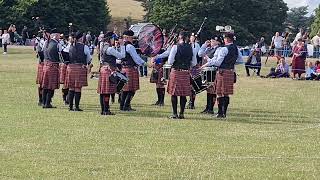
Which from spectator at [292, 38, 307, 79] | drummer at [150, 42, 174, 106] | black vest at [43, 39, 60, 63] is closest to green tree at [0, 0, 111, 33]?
spectator at [292, 38, 307, 79]

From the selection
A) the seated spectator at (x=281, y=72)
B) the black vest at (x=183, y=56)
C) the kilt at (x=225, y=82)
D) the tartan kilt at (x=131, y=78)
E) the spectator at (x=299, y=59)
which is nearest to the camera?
the black vest at (x=183, y=56)

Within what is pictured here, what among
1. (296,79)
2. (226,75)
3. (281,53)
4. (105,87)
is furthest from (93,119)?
(281,53)

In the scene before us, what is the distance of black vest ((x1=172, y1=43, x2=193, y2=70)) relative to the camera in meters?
13.4

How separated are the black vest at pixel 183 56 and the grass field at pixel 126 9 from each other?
245 ft

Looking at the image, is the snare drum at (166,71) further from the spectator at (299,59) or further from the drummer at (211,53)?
the spectator at (299,59)

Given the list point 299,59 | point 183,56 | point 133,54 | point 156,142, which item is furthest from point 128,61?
point 299,59

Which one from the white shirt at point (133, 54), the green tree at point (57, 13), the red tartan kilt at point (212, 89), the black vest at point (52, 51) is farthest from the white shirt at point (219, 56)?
the green tree at point (57, 13)

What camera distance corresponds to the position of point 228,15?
59656mm

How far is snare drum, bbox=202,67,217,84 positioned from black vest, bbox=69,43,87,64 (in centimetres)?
252

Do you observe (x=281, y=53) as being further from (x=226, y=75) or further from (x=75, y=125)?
(x=75, y=125)

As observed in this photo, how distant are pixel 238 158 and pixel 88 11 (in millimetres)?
56534

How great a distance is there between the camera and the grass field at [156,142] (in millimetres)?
8352

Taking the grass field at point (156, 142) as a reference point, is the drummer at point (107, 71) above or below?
above

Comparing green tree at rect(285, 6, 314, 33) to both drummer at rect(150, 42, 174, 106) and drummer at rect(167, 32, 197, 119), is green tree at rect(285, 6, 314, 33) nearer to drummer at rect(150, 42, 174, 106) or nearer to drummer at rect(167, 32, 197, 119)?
drummer at rect(150, 42, 174, 106)
